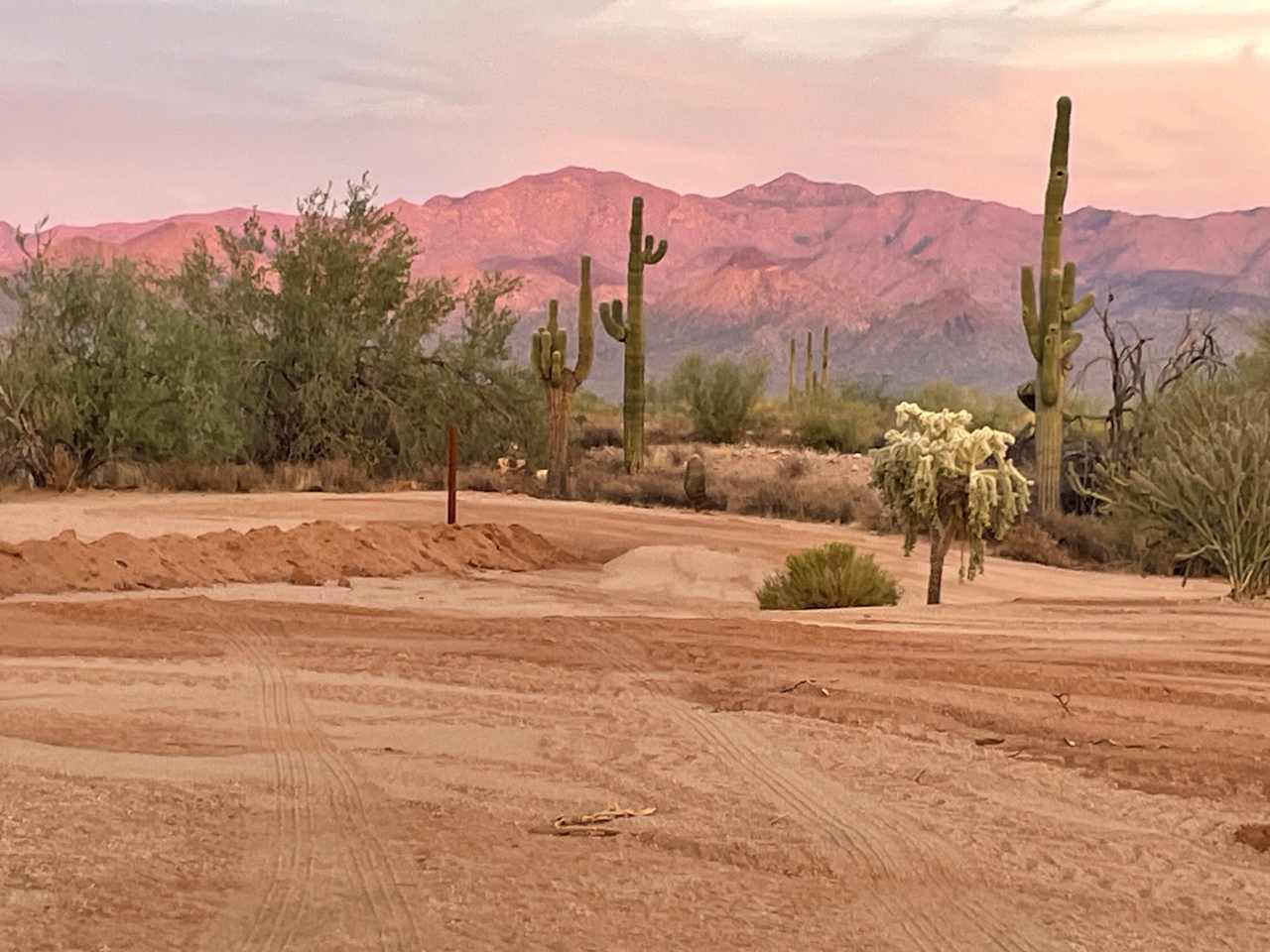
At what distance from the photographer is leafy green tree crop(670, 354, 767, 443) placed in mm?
48906

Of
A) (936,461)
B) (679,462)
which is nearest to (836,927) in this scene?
(936,461)

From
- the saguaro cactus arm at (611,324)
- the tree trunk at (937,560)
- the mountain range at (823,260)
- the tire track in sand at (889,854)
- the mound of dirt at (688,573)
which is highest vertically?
the mountain range at (823,260)

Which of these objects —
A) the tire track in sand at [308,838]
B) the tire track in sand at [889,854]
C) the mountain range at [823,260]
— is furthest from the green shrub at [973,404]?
the mountain range at [823,260]

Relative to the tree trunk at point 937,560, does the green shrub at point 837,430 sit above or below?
above

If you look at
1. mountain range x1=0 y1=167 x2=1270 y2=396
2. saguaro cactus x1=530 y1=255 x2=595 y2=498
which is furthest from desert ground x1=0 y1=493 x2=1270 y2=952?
mountain range x1=0 y1=167 x2=1270 y2=396

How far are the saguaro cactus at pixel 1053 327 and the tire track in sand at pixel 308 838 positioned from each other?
17851 mm

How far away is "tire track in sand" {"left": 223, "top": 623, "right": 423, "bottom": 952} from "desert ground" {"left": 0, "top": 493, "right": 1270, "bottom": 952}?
2 centimetres

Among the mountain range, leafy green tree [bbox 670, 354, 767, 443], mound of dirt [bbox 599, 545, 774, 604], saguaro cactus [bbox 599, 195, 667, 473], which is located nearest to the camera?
mound of dirt [bbox 599, 545, 774, 604]

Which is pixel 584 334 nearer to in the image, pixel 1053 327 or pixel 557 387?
pixel 557 387

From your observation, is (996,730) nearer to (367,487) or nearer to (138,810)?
(138,810)

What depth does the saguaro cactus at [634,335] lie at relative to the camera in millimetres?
35906

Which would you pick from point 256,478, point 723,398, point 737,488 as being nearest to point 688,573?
point 737,488

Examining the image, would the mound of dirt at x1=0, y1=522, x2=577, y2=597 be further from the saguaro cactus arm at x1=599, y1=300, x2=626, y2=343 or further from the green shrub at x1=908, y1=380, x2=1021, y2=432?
the green shrub at x1=908, y1=380, x2=1021, y2=432

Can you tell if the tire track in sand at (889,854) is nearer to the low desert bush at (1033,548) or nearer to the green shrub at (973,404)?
the low desert bush at (1033,548)
